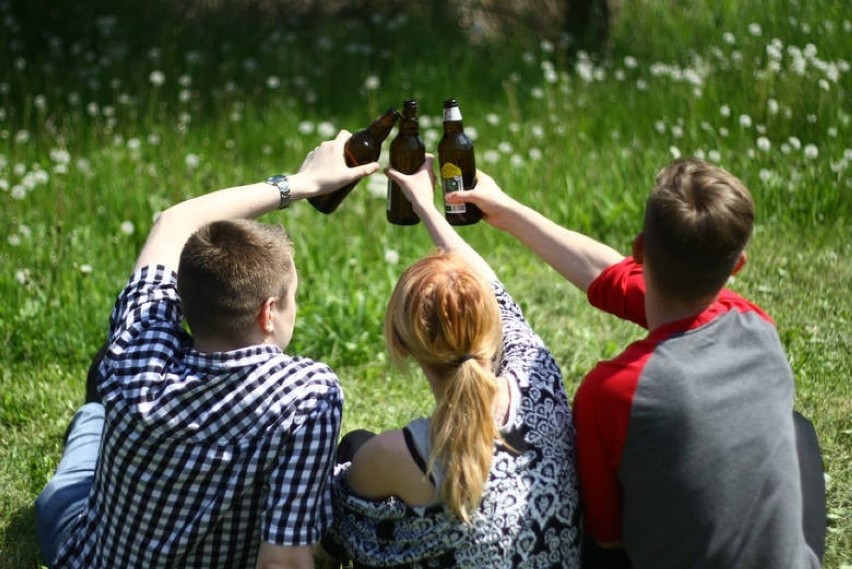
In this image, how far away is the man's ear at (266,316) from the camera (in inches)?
112

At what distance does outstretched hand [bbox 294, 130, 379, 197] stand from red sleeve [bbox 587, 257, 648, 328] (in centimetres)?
80

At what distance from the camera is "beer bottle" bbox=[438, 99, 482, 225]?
3729 millimetres

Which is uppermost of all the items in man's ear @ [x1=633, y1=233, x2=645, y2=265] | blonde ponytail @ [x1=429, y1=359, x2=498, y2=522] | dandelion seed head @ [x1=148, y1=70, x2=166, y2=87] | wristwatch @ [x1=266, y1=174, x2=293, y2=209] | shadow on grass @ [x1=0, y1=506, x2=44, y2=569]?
dandelion seed head @ [x1=148, y1=70, x2=166, y2=87]

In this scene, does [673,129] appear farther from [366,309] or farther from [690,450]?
[690,450]

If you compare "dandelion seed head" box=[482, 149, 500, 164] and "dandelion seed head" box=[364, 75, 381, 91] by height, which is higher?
"dandelion seed head" box=[364, 75, 381, 91]

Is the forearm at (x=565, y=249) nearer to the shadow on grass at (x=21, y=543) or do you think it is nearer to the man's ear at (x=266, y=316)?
the man's ear at (x=266, y=316)

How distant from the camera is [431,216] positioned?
11.3 feet

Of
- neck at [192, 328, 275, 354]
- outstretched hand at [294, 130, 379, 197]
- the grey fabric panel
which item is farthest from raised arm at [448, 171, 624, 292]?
neck at [192, 328, 275, 354]

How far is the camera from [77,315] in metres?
5.14

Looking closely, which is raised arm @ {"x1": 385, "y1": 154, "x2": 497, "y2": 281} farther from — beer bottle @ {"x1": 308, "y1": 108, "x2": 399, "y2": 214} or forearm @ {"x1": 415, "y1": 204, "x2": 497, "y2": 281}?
beer bottle @ {"x1": 308, "y1": 108, "x2": 399, "y2": 214}

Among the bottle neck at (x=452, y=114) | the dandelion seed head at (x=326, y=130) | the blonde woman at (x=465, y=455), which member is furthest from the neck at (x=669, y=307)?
the dandelion seed head at (x=326, y=130)

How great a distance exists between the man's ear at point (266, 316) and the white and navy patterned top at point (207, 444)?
6 cm

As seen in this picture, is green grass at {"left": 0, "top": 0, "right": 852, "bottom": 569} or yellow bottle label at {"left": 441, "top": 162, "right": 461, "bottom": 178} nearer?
yellow bottle label at {"left": 441, "top": 162, "right": 461, "bottom": 178}

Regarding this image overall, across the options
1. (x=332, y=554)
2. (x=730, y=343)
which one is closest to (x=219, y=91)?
(x=332, y=554)
